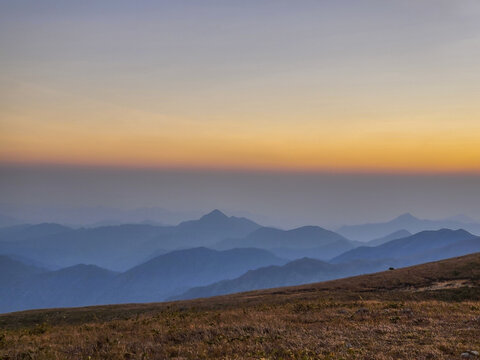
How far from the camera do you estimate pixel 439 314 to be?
63.1 feet

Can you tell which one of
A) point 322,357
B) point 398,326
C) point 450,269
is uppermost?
point 322,357

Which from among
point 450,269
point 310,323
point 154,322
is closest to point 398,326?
point 310,323

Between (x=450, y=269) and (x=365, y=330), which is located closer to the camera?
(x=365, y=330)

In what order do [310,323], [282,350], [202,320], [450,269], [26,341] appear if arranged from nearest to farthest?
1. [282,350]
2. [26,341]
3. [310,323]
4. [202,320]
5. [450,269]

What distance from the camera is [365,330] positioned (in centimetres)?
1545

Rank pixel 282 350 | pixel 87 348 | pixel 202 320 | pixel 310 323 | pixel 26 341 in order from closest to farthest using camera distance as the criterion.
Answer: pixel 282 350, pixel 87 348, pixel 26 341, pixel 310 323, pixel 202 320

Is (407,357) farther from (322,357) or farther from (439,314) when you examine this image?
(439,314)

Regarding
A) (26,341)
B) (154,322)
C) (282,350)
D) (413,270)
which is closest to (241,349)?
(282,350)

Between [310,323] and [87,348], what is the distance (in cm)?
1090

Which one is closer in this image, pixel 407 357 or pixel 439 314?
pixel 407 357

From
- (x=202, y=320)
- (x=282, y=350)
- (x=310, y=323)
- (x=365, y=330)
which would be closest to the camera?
(x=282, y=350)

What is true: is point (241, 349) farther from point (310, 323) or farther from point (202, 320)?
point (202, 320)

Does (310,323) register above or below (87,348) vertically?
below

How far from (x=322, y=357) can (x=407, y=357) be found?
2.92 metres
